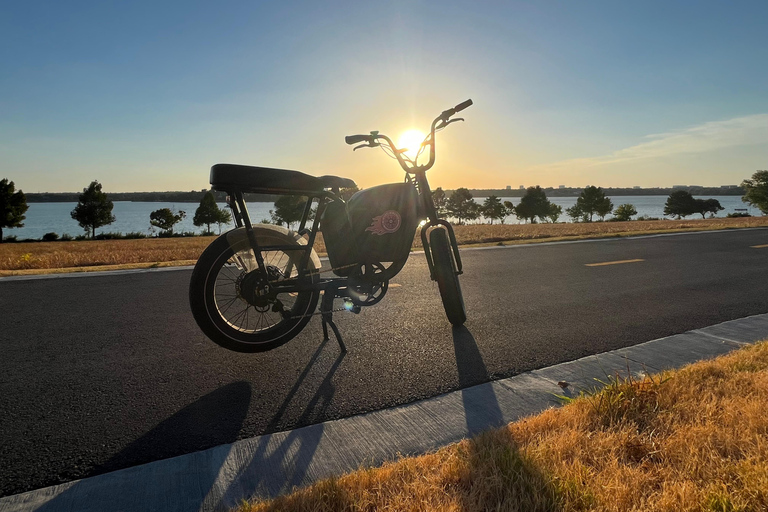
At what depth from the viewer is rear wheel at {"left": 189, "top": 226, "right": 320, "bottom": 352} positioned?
3.66 metres

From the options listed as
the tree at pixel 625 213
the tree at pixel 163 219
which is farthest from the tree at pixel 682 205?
the tree at pixel 163 219

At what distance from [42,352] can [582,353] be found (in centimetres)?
465

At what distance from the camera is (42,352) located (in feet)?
13.7

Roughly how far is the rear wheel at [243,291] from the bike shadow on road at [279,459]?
2.76 feet

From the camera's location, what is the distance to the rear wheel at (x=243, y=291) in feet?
12.0

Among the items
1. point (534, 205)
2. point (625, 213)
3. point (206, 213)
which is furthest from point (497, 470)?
point (534, 205)

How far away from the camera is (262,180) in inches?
149

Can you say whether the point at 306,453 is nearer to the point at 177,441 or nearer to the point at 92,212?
the point at 177,441

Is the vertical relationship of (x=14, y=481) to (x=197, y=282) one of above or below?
below

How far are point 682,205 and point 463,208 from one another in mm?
47357

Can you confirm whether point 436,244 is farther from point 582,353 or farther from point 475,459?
point 475,459

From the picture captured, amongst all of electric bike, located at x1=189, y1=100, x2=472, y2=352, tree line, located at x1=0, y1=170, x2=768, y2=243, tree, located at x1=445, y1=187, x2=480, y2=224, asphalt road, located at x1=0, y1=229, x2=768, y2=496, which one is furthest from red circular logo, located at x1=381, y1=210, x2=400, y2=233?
tree, located at x1=445, y1=187, x2=480, y2=224

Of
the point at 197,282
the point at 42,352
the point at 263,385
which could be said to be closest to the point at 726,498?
the point at 263,385

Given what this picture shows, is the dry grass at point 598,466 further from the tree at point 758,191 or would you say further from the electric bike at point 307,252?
the tree at point 758,191
